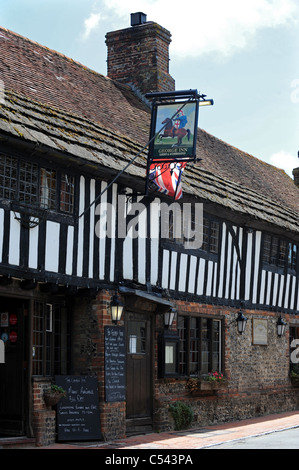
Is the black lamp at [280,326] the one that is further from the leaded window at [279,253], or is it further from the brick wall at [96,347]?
the brick wall at [96,347]

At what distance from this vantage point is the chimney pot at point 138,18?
22766 millimetres

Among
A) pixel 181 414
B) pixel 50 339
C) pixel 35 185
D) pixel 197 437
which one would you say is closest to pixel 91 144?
pixel 35 185

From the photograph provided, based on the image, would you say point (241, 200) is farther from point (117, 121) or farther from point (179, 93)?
point (179, 93)

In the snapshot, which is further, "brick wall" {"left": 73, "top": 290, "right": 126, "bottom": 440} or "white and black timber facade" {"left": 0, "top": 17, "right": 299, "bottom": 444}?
"brick wall" {"left": 73, "top": 290, "right": 126, "bottom": 440}

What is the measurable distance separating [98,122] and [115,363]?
16.8 feet

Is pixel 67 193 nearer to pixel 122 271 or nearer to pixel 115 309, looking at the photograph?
pixel 122 271

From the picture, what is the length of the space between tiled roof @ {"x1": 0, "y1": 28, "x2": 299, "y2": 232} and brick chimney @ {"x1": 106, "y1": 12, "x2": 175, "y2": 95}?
Result: 2.48ft

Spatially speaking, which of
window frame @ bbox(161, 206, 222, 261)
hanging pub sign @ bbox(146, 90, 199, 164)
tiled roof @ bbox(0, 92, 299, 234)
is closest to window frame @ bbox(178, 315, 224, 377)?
window frame @ bbox(161, 206, 222, 261)

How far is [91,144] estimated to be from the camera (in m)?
14.3

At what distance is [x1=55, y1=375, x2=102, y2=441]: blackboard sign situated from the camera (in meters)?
13.3

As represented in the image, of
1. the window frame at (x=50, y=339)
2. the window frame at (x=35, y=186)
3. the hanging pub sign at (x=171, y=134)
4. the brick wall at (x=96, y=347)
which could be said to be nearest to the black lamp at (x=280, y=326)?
the hanging pub sign at (x=171, y=134)

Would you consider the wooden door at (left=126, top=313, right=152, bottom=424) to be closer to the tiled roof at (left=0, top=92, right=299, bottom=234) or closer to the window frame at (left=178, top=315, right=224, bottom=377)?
the window frame at (left=178, top=315, right=224, bottom=377)

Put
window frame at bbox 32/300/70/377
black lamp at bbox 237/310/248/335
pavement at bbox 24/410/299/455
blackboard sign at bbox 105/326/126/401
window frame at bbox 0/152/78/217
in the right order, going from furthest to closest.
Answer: black lamp at bbox 237/310/248/335 < blackboard sign at bbox 105/326/126/401 < window frame at bbox 32/300/70/377 < pavement at bbox 24/410/299/455 < window frame at bbox 0/152/78/217
